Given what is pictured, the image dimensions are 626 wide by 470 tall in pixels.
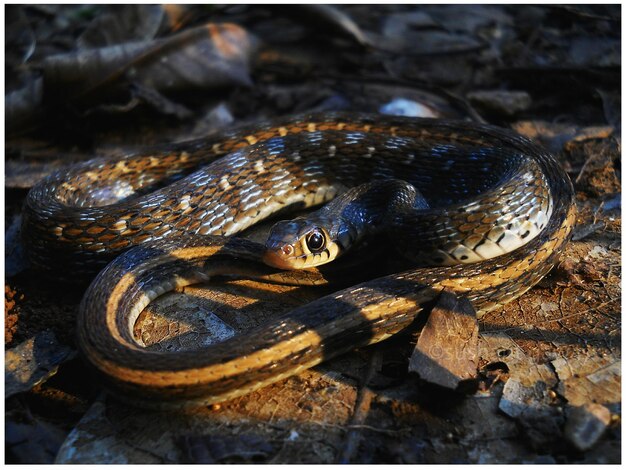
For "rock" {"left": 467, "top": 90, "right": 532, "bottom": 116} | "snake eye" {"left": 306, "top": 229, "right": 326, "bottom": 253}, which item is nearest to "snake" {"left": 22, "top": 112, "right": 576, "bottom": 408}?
"snake eye" {"left": 306, "top": 229, "right": 326, "bottom": 253}

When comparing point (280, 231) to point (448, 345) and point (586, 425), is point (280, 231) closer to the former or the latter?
point (448, 345)

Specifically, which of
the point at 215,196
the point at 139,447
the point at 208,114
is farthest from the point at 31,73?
the point at 139,447

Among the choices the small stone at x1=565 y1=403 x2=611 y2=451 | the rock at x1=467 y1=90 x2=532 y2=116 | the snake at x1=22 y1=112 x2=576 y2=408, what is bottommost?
the rock at x1=467 y1=90 x2=532 y2=116

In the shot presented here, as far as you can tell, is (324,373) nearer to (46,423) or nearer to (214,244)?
(214,244)

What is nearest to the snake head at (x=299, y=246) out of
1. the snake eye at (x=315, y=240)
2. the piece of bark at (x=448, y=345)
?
the snake eye at (x=315, y=240)

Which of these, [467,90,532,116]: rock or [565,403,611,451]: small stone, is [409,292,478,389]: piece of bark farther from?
[467,90,532,116]: rock

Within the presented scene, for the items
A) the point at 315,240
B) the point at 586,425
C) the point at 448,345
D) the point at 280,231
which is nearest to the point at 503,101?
the point at 315,240
